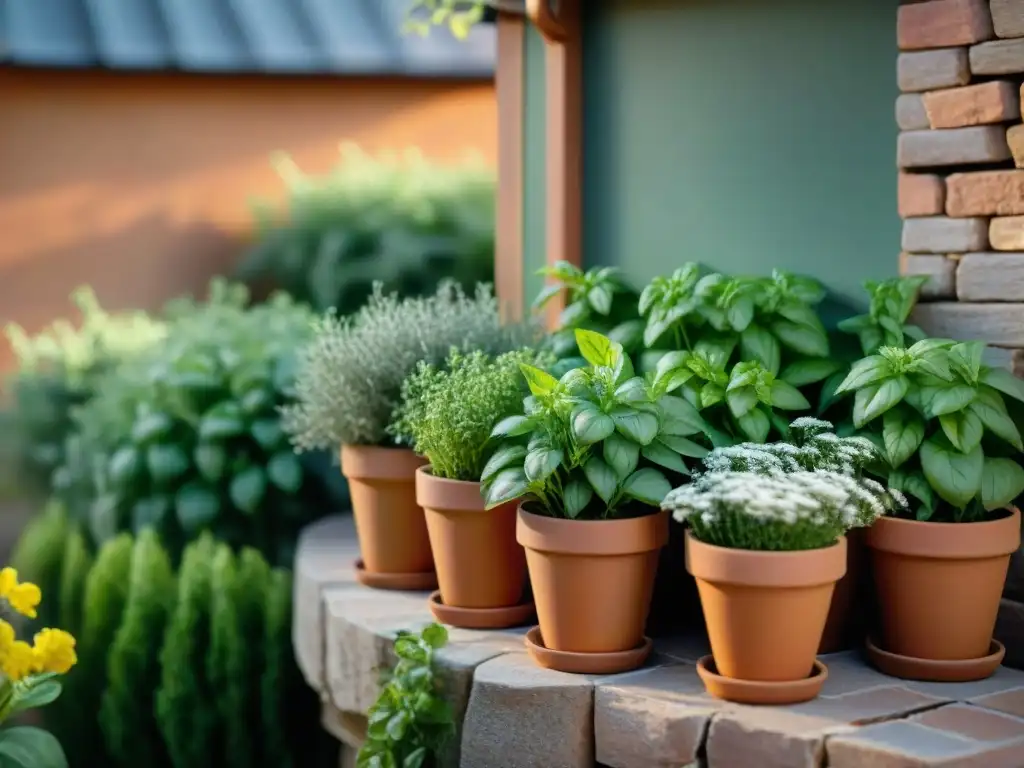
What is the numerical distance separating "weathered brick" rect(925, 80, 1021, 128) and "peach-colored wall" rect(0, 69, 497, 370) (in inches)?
182

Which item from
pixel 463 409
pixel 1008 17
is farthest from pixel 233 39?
pixel 1008 17

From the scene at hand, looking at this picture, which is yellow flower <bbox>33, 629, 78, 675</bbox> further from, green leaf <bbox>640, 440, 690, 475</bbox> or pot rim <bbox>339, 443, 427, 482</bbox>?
green leaf <bbox>640, 440, 690, 475</bbox>

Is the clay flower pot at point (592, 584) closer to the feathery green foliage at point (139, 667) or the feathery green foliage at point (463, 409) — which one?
the feathery green foliage at point (463, 409)

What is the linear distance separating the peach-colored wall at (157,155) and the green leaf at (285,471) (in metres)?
3.00

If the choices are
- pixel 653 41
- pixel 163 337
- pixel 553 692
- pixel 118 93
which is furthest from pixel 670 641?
pixel 118 93

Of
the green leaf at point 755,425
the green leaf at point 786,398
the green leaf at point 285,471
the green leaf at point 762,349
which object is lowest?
the green leaf at point 285,471

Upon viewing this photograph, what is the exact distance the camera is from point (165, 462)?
3994 mm

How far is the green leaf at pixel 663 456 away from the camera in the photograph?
Answer: 2434mm

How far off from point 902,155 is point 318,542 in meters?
2.00

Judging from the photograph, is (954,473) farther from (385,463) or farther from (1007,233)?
(385,463)

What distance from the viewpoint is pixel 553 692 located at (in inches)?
94.7

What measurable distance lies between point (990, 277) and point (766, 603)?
3.03 feet

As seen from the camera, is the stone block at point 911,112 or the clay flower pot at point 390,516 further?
the clay flower pot at point 390,516

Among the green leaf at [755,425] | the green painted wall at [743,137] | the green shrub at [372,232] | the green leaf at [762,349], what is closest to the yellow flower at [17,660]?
the green leaf at [755,425]
